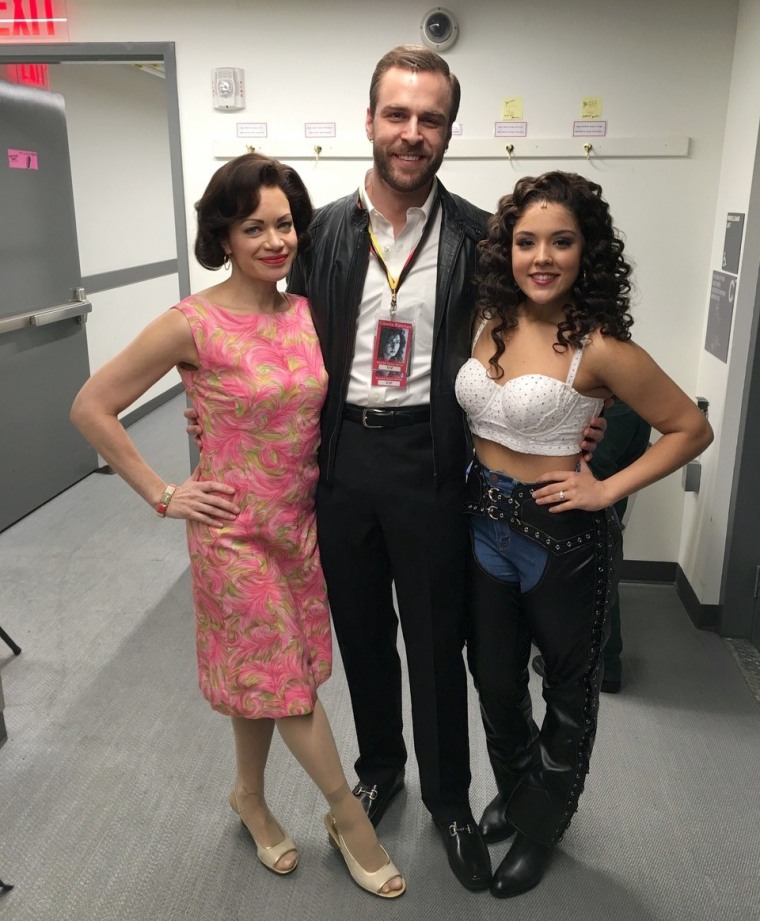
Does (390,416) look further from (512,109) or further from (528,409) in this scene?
(512,109)

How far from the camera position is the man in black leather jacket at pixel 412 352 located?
161cm

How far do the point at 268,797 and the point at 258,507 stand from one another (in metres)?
0.92

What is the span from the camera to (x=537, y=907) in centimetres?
178

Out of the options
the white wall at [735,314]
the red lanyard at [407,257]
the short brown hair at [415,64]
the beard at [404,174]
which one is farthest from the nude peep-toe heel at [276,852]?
the white wall at [735,314]

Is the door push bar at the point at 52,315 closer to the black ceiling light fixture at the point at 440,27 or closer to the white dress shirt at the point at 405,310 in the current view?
the black ceiling light fixture at the point at 440,27

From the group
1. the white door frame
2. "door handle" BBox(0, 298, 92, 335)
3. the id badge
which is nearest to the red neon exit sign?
the white door frame

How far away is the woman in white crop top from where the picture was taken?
1.53m

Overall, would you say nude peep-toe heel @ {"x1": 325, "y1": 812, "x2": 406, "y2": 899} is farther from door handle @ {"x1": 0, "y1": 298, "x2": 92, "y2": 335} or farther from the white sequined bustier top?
door handle @ {"x1": 0, "y1": 298, "x2": 92, "y2": 335}

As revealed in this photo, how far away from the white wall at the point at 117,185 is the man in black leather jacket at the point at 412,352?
3.77 m

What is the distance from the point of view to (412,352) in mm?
1663

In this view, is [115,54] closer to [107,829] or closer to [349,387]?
[349,387]

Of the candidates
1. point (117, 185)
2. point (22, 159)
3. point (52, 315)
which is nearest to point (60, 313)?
point (52, 315)

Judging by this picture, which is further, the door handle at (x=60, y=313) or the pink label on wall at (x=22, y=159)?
the door handle at (x=60, y=313)

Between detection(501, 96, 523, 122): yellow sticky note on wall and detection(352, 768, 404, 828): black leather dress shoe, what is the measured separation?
89.4 inches
